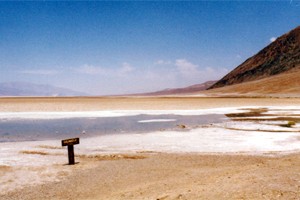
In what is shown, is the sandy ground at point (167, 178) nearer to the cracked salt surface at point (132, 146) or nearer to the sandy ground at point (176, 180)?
the sandy ground at point (176, 180)

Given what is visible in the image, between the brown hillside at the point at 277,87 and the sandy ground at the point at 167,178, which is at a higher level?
the brown hillside at the point at 277,87

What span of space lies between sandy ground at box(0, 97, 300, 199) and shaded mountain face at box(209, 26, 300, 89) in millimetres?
127740

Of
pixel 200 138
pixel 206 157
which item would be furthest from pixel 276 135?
pixel 206 157

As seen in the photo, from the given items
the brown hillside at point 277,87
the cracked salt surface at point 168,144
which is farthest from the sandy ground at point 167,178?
the brown hillside at point 277,87

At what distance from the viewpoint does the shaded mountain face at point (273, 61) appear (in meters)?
139

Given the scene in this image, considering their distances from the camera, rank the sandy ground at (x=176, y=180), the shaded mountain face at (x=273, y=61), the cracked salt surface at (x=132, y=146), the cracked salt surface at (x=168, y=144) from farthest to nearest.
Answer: the shaded mountain face at (x=273, y=61)
the cracked salt surface at (x=168, y=144)
the cracked salt surface at (x=132, y=146)
the sandy ground at (x=176, y=180)

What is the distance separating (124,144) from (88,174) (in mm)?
5464

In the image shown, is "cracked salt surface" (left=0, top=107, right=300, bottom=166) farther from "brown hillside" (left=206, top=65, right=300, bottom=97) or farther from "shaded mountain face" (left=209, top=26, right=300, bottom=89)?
"shaded mountain face" (left=209, top=26, right=300, bottom=89)

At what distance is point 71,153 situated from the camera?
1230 cm

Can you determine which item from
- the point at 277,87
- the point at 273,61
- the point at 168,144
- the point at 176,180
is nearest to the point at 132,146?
the point at 168,144

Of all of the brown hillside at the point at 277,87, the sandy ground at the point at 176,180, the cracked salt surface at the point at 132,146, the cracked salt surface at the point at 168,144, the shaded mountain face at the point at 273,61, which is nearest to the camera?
the sandy ground at the point at 176,180

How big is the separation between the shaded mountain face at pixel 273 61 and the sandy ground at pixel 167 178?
128 meters

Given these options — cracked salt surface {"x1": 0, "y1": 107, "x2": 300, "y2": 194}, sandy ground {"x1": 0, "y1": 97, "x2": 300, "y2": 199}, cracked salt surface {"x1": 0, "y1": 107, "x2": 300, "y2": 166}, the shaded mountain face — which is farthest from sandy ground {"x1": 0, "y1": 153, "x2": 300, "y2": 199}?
the shaded mountain face

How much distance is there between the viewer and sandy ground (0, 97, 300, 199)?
7.35 metres
